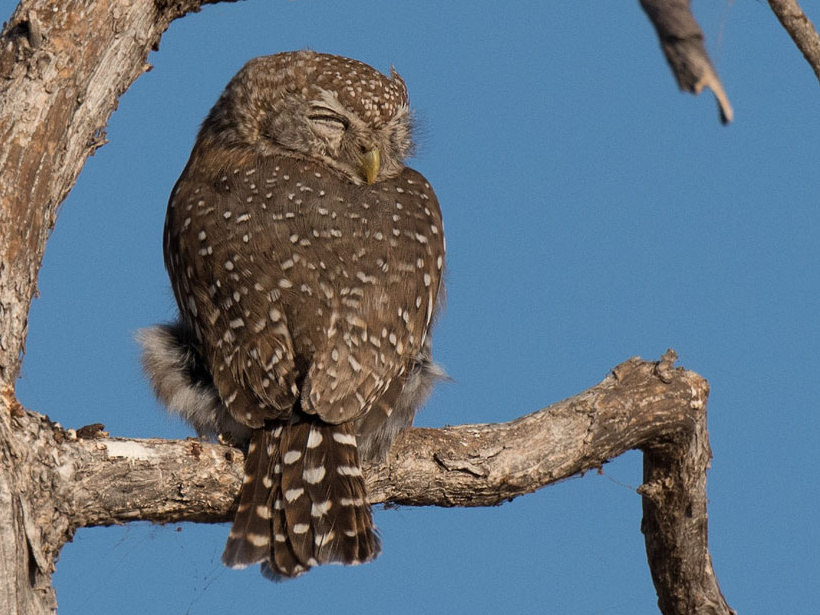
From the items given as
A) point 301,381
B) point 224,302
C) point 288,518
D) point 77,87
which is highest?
point 77,87

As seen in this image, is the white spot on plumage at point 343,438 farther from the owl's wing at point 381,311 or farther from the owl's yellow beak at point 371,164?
the owl's yellow beak at point 371,164

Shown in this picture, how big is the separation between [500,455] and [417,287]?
0.76 m

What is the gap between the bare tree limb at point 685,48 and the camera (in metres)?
2.09

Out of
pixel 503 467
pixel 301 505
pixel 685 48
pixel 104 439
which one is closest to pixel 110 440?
pixel 104 439

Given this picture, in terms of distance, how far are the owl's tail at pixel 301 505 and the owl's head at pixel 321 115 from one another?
1.34 meters

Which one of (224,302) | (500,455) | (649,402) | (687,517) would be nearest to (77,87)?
(224,302)

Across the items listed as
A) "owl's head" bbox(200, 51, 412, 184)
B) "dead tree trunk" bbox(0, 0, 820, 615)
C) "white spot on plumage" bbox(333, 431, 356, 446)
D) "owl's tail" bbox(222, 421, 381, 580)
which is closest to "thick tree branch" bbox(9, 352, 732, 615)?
"dead tree trunk" bbox(0, 0, 820, 615)

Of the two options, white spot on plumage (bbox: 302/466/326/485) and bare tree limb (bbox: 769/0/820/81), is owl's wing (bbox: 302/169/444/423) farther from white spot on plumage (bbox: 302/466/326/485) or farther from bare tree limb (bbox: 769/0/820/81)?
bare tree limb (bbox: 769/0/820/81)

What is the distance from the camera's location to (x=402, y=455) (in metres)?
4.15

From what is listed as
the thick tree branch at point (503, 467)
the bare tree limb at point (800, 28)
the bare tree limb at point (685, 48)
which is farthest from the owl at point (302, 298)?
the bare tree limb at point (685, 48)

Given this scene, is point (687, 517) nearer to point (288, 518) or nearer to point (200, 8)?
point (288, 518)

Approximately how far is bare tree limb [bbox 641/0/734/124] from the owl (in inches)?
79.0

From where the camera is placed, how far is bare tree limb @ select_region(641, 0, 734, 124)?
209 centimetres

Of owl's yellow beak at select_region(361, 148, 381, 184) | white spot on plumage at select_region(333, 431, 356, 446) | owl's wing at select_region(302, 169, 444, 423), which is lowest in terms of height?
white spot on plumage at select_region(333, 431, 356, 446)
